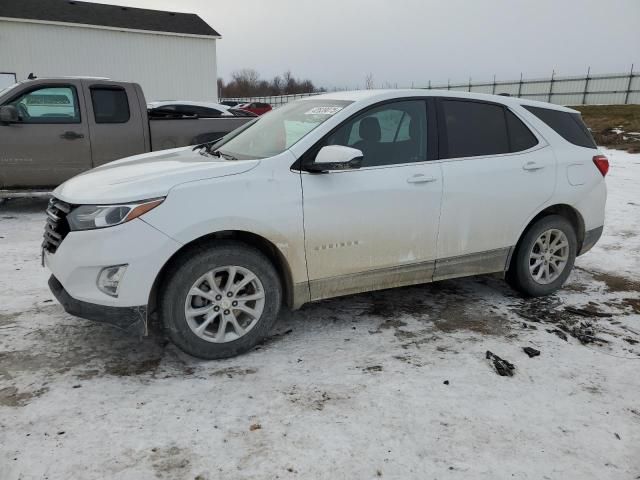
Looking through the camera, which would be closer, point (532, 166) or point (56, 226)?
point (56, 226)

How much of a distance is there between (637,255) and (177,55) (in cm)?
2562

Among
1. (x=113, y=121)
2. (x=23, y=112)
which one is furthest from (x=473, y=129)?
(x=23, y=112)

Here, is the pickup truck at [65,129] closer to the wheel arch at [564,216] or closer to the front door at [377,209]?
the front door at [377,209]

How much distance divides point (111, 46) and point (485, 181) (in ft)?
83.8

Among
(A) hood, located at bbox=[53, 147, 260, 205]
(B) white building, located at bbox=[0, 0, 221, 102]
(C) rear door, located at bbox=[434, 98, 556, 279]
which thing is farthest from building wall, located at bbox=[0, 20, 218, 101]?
(C) rear door, located at bbox=[434, 98, 556, 279]

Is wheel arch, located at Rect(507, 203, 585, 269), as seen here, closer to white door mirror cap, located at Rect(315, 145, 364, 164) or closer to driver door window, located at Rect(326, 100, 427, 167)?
driver door window, located at Rect(326, 100, 427, 167)

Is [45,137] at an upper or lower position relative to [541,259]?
upper

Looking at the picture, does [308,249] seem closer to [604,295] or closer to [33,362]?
[33,362]

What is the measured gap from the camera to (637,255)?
19.3ft

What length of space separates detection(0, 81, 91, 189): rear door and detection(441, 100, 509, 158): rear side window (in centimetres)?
560

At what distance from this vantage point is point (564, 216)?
4555 mm

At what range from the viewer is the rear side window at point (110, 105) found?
739cm

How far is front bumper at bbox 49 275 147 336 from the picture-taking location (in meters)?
2.97

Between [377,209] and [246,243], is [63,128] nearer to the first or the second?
[246,243]
